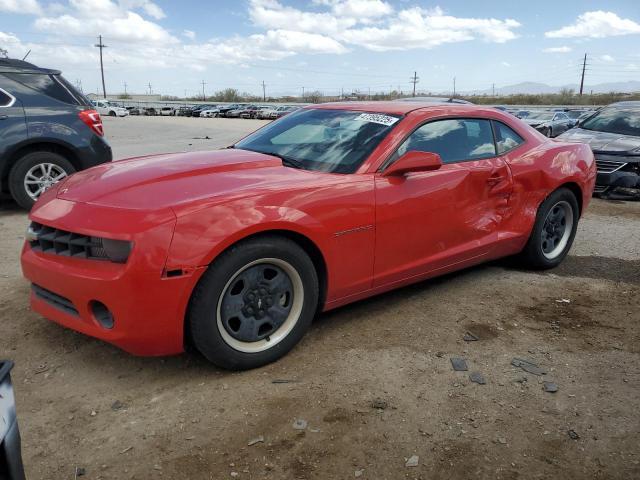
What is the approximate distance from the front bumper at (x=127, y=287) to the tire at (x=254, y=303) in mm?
106

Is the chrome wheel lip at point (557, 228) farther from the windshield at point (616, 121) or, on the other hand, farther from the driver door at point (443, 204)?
the windshield at point (616, 121)

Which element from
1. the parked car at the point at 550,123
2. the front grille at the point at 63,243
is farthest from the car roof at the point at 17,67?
the parked car at the point at 550,123

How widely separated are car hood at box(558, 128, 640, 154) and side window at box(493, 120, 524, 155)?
4.02 meters

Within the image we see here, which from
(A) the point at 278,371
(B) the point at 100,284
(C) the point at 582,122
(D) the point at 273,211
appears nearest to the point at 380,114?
(D) the point at 273,211

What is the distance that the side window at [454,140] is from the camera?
359 centimetres

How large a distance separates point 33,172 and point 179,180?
429cm

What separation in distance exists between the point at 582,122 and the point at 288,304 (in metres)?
8.90

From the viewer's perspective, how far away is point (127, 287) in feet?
8.05

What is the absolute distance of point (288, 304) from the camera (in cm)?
301

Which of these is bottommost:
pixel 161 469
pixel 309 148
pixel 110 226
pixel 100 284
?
pixel 161 469

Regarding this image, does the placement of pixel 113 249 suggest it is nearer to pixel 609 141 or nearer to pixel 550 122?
pixel 609 141

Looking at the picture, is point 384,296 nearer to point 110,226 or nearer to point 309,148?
point 309,148

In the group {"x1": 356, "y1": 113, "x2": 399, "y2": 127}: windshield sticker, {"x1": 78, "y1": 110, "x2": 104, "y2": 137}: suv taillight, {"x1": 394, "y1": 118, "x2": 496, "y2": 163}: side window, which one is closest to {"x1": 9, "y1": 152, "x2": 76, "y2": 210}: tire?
→ {"x1": 78, "y1": 110, "x2": 104, "y2": 137}: suv taillight

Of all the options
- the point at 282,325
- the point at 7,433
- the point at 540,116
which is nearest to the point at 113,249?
the point at 282,325
